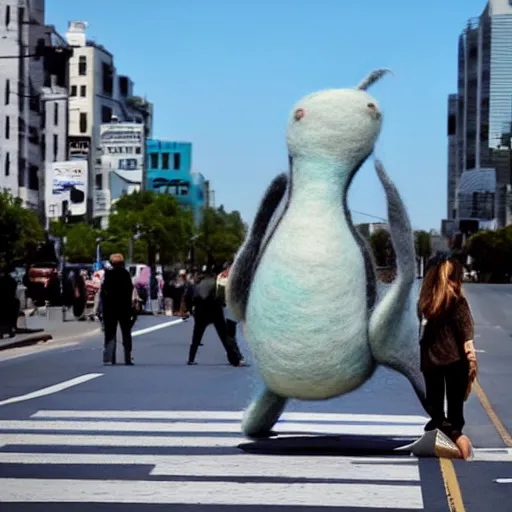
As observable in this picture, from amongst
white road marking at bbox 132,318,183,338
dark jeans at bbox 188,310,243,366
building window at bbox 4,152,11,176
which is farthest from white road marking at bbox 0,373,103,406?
building window at bbox 4,152,11,176

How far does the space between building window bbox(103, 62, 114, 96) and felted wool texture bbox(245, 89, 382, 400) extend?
133771 millimetres

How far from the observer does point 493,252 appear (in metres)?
148

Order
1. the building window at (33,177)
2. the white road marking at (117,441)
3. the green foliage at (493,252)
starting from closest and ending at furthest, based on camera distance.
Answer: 1. the white road marking at (117,441)
2. the building window at (33,177)
3. the green foliage at (493,252)

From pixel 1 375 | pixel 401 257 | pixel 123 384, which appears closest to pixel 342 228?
pixel 401 257

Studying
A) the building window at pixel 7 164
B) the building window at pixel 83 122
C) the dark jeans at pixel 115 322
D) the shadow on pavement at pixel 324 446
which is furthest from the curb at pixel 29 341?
the building window at pixel 83 122

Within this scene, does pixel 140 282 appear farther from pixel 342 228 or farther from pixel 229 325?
pixel 342 228

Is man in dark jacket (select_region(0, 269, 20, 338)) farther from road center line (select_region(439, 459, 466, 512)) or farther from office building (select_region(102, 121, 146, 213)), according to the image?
office building (select_region(102, 121, 146, 213))

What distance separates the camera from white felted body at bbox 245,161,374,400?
1098 centimetres

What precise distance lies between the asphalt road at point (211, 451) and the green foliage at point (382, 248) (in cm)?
150

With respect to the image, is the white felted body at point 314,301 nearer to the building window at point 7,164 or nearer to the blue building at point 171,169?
the building window at point 7,164

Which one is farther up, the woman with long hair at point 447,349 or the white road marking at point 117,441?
the woman with long hair at point 447,349

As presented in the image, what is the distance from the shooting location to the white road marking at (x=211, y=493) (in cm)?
932

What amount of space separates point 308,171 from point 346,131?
413 mm

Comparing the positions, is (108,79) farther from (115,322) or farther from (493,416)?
(493,416)
